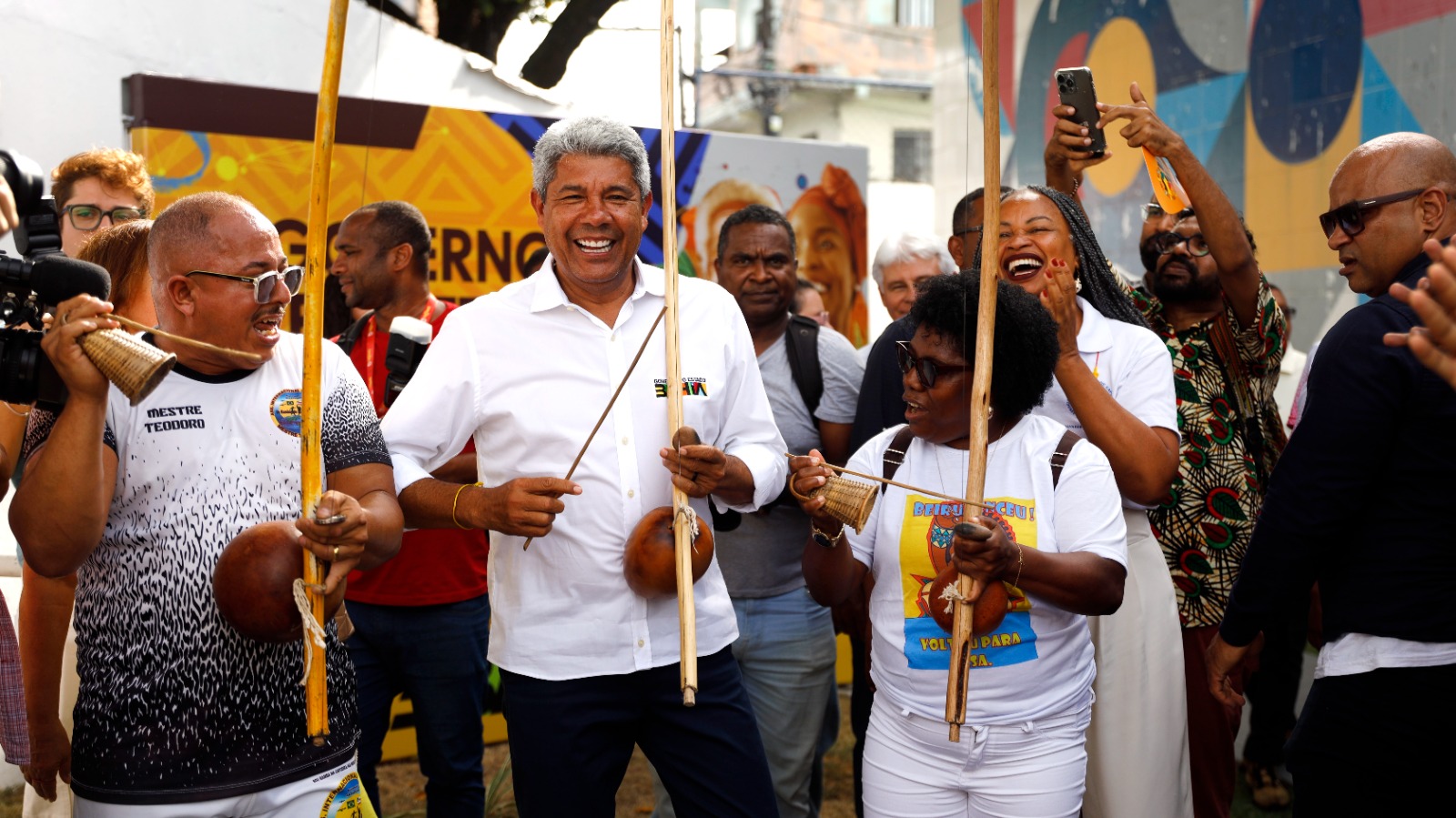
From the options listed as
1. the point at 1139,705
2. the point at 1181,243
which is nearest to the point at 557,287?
the point at 1139,705

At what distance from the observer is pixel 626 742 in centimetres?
302

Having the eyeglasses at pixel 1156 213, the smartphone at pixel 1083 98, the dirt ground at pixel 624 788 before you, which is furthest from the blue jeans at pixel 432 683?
the eyeglasses at pixel 1156 213

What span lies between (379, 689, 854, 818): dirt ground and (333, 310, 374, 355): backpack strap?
2.08m

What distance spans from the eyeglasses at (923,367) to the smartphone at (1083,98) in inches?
37.9

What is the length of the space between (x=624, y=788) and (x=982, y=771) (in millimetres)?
3373

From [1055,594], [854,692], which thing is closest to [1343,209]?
[1055,594]

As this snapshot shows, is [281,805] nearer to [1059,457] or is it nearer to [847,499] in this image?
[847,499]

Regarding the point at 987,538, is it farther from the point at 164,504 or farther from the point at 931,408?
the point at 164,504

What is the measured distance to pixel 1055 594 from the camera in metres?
2.78

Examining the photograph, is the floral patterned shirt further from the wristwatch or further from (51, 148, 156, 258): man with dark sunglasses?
(51, 148, 156, 258): man with dark sunglasses

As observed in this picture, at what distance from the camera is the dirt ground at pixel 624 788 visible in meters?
5.39

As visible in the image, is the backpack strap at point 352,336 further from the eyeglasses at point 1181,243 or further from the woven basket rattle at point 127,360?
the eyeglasses at point 1181,243

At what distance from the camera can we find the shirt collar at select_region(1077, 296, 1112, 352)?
3.39 m

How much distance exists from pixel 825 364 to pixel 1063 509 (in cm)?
160
